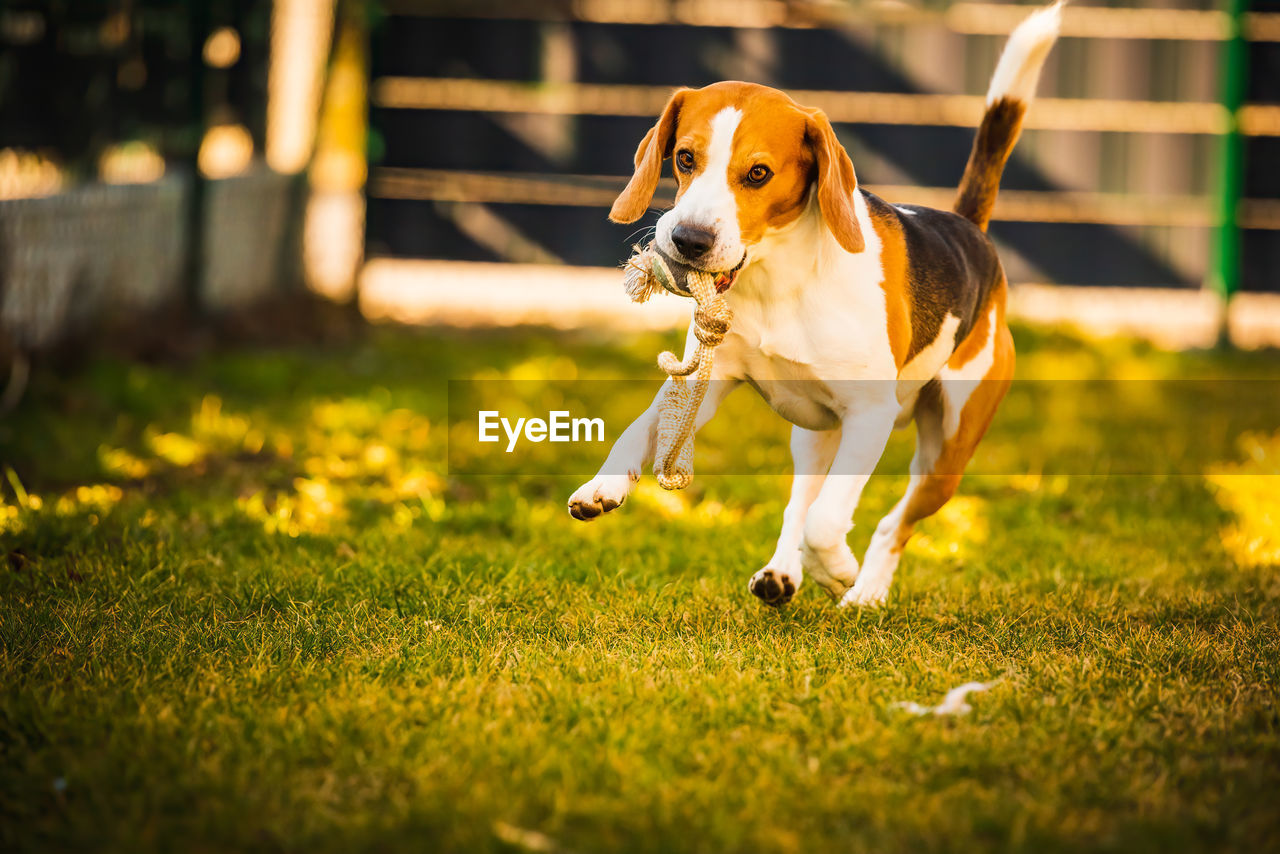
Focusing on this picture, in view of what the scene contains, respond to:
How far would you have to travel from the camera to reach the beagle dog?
325cm

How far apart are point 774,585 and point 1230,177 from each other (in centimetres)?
706

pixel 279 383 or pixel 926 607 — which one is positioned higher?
pixel 926 607

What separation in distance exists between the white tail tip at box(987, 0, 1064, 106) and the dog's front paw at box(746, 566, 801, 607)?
1871 millimetres

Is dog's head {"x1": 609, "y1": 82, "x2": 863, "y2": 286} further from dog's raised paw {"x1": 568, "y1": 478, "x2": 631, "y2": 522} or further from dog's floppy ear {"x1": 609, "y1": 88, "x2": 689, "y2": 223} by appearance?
dog's raised paw {"x1": 568, "y1": 478, "x2": 631, "y2": 522}

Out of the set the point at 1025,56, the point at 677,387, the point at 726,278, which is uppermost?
the point at 1025,56

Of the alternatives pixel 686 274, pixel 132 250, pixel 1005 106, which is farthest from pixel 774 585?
pixel 132 250

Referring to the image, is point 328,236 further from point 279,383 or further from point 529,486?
point 529,486

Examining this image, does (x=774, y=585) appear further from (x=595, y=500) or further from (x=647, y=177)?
(x=647, y=177)

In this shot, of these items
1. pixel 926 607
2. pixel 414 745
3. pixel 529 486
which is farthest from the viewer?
pixel 529 486

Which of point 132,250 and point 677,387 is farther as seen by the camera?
point 132,250

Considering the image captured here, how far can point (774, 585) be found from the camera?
11.3 ft

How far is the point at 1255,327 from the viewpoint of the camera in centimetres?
933

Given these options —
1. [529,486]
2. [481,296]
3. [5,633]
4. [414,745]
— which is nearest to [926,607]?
[414,745]

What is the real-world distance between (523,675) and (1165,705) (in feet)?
4.78
